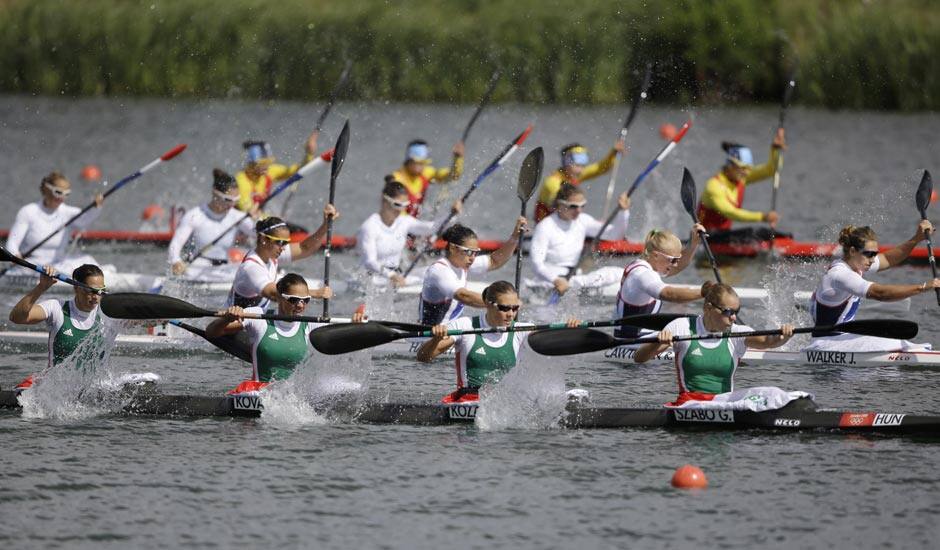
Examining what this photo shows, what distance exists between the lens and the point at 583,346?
12.0 m

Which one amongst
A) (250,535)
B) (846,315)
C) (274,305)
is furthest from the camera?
(274,305)

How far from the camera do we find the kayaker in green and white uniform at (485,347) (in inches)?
478

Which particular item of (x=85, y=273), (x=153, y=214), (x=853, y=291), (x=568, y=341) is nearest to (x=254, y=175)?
(x=153, y=214)

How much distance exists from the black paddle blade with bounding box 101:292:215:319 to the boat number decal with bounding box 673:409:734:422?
151 inches

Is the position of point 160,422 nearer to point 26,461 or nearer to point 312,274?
point 26,461

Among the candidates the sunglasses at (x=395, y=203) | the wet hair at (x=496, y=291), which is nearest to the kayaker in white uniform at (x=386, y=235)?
the sunglasses at (x=395, y=203)

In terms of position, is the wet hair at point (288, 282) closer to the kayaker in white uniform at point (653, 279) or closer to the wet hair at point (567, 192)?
the kayaker in white uniform at point (653, 279)

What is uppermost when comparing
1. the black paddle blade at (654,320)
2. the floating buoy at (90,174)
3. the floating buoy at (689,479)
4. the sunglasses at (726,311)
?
the floating buoy at (90,174)

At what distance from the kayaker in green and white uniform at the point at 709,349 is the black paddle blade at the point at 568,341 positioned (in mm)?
378

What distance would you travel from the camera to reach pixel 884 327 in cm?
1227

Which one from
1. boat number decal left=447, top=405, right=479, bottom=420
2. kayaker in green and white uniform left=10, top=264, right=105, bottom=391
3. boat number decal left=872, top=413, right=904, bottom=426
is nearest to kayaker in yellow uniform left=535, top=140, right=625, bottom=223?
boat number decal left=447, top=405, right=479, bottom=420

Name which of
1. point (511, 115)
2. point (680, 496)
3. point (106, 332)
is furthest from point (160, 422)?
point (511, 115)

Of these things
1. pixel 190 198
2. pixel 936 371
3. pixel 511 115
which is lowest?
pixel 936 371

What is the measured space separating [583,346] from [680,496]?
1874 millimetres
